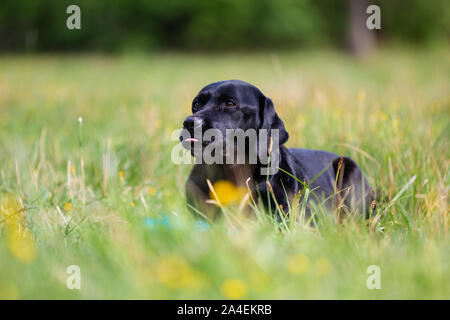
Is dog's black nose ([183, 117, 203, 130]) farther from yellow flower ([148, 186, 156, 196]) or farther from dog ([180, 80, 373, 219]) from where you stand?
yellow flower ([148, 186, 156, 196])

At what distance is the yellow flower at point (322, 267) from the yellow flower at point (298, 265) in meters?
0.04

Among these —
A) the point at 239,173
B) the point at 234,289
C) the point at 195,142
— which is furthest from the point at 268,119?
the point at 234,289

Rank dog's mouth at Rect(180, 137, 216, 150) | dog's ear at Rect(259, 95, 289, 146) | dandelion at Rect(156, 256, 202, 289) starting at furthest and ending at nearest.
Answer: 1. dog's ear at Rect(259, 95, 289, 146)
2. dog's mouth at Rect(180, 137, 216, 150)
3. dandelion at Rect(156, 256, 202, 289)

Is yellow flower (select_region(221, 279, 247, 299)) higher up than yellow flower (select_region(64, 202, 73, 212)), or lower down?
lower down

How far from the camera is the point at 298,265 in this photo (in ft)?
5.32

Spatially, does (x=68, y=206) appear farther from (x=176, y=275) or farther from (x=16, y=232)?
(x=176, y=275)

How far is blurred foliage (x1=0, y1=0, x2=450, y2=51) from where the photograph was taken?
71.7 feet

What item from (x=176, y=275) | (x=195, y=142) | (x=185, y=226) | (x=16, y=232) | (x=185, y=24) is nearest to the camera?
(x=176, y=275)

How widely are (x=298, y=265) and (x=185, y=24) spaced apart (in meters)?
23.5

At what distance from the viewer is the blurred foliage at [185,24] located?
860 inches

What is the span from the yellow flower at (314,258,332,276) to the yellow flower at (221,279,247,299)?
0.98 feet

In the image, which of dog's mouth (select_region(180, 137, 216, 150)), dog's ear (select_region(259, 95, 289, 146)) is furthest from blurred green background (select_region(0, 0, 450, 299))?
dog's ear (select_region(259, 95, 289, 146))

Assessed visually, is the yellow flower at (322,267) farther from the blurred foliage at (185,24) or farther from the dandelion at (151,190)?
the blurred foliage at (185,24)

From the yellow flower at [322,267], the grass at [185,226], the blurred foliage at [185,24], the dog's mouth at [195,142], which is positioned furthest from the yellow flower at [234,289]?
the blurred foliage at [185,24]
